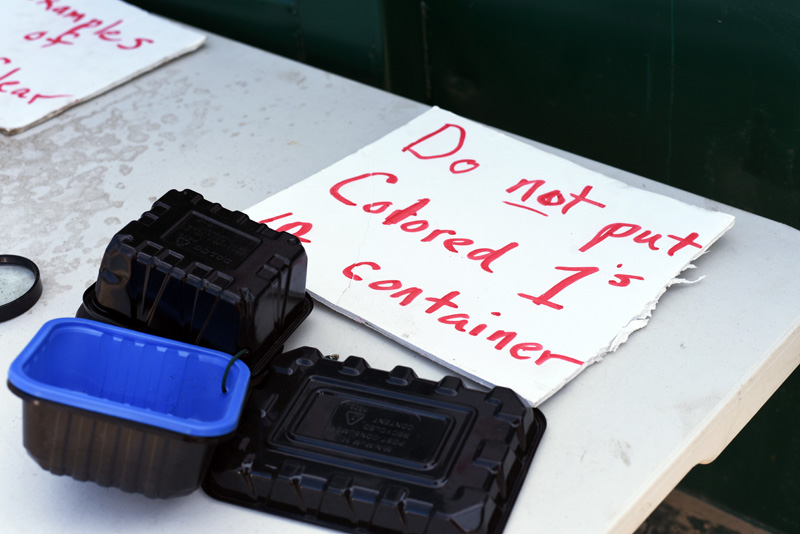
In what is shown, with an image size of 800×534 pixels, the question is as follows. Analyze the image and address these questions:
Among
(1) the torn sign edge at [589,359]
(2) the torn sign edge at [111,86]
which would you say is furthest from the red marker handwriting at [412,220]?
(2) the torn sign edge at [111,86]

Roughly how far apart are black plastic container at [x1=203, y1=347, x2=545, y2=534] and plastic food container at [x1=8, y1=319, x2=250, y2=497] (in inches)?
1.6

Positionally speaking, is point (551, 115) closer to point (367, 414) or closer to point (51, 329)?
point (367, 414)

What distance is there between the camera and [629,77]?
4.15 feet

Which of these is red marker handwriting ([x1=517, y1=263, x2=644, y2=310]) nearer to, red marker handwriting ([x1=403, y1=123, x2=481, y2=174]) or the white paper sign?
the white paper sign

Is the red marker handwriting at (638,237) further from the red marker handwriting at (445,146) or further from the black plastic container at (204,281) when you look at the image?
the black plastic container at (204,281)

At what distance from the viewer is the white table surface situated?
2.29ft

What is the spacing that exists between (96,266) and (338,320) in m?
0.28

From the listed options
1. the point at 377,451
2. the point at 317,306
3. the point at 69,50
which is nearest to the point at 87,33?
the point at 69,50

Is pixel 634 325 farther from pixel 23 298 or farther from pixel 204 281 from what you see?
pixel 23 298

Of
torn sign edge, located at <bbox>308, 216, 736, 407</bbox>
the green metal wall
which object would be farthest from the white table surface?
the green metal wall

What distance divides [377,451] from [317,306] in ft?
0.80

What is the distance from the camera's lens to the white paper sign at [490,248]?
0.82 metres

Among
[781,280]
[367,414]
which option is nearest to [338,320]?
[367,414]

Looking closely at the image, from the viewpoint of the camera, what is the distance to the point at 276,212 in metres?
0.99
